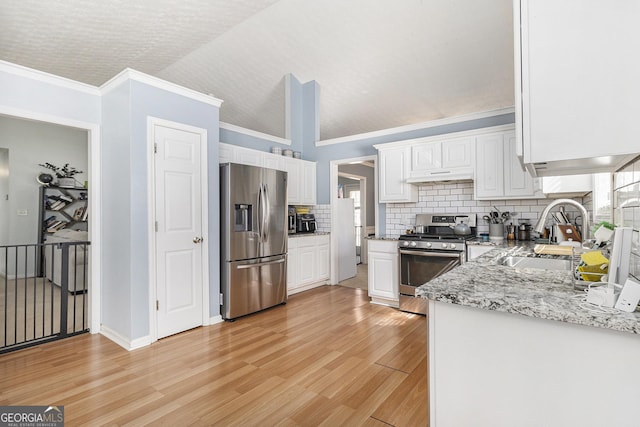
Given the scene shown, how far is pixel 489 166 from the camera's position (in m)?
3.55

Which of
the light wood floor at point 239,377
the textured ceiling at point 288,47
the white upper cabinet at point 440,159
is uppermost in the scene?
the textured ceiling at point 288,47

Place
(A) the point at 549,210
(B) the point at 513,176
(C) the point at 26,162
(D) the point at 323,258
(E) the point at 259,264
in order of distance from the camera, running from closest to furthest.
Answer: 1. (A) the point at 549,210
2. (B) the point at 513,176
3. (E) the point at 259,264
4. (D) the point at 323,258
5. (C) the point at 26,162

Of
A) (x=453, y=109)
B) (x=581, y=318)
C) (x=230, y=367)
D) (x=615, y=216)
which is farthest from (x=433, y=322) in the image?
(x=453, y=109)

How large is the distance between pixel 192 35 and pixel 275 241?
281cm

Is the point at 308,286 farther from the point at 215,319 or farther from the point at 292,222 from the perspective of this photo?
the point at 215,319

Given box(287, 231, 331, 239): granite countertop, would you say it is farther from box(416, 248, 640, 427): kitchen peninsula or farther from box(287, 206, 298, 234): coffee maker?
box(416, 248, 640, 427): kitchen peninsula

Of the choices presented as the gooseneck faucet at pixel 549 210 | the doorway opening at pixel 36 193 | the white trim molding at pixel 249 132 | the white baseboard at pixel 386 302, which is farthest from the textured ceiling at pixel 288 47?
the white baseboard at pixel 386 302

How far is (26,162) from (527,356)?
7805mm

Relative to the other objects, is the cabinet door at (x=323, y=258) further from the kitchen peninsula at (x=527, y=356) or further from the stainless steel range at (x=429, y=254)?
the kitchen peninsula at (x=527, y=356)

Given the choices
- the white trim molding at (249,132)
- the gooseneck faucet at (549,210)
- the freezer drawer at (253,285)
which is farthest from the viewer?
the white trim molding at (249,132)

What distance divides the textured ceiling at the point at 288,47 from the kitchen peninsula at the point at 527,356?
3.76 metres

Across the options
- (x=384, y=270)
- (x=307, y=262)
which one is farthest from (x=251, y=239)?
(x=384, y=270)

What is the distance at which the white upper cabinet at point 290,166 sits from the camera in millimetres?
4113

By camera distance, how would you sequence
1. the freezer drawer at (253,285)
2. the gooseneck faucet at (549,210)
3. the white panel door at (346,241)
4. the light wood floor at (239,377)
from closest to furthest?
1. the gooseneck faucet at (549,210)
2. the light wood floor at (239,377)
3. the freezer drawer at (253,285)
4. the white panel door at (346,241)
